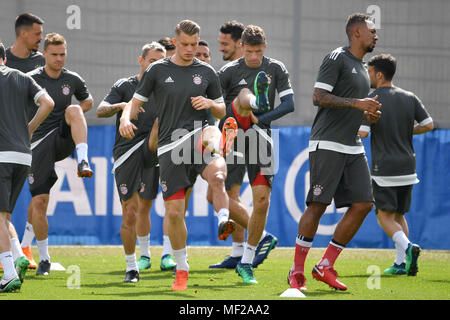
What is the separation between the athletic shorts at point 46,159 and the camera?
910 centimetres

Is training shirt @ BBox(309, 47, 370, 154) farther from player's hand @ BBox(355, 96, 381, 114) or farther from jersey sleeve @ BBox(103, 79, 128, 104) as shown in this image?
jersey sleeve @ BBox(103, 79, 128, 104)

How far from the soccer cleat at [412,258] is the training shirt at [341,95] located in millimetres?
1891

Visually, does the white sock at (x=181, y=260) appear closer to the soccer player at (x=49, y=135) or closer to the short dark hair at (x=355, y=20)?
the soccer player at (x=49, y=135)

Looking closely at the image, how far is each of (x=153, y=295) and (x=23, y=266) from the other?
146 centimetres

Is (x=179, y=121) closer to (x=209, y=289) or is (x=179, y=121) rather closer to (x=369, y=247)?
(x=209, y=289)

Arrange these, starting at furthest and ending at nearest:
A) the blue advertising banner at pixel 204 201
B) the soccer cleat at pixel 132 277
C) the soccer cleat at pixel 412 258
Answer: the blue advertising banner at pixel 204 201, the soccer cleat at pixel 412 258, the soccer cleat at pixel 132 277

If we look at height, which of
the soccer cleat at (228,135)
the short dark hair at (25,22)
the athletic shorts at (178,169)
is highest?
the short dark hair at (25,22)

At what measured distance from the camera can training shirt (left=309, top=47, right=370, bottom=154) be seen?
7.35 meters

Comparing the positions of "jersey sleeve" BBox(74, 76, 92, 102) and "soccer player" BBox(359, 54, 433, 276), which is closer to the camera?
"jersey sleeve" BBox(74, 76, 92, 102)

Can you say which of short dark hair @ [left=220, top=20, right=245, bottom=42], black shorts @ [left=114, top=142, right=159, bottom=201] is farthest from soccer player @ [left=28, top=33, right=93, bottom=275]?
short dark hair @ [left=220, top=20, right=245, bottom=42]

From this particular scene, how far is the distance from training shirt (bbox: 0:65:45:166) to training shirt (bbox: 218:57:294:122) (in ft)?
7.01

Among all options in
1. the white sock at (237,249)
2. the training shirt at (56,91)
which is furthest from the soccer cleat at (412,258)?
the training shirt at (56,91)

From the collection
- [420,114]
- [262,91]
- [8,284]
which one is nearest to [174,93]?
[262,91]

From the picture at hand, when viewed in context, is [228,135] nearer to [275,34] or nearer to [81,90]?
[81,90]
